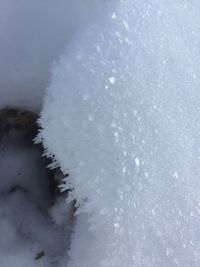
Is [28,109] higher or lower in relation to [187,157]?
higher

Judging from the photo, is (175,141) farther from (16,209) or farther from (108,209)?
(16,209)

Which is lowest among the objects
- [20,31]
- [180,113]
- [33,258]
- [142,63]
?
[33,258]

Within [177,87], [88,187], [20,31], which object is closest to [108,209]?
[88,187]

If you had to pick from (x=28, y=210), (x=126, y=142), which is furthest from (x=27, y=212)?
(x=126, y=142)

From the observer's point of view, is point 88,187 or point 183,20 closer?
point 88,187

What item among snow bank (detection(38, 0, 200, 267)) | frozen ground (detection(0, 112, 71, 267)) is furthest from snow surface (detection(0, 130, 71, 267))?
snow bank (detection(38, 0, 200, 267))

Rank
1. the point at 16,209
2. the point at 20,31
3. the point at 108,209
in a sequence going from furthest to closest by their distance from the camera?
the point at 16,209 < the point at 20,31 < the point at 108,209
